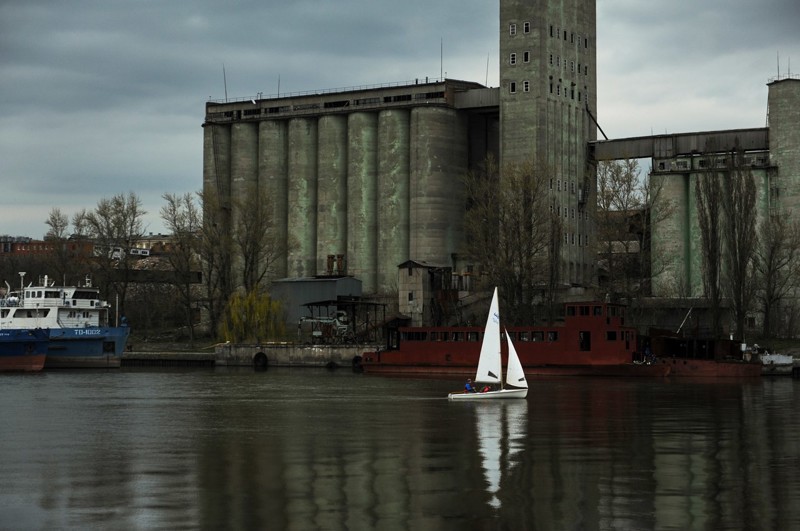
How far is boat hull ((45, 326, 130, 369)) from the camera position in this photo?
341 ft

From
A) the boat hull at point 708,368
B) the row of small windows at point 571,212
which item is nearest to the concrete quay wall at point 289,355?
the row of small windows at point 571,212

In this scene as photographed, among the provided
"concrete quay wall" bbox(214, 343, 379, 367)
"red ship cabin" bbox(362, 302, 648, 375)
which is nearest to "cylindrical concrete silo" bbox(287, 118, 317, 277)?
"concrete quay wall" bbox(214, 343, 379, 367)

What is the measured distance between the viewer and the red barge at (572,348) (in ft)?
299

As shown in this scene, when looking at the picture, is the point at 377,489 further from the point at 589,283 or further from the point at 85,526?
the point at 589,283

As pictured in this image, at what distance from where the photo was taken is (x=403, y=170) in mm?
138750

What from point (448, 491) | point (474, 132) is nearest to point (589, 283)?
point (474, 132)

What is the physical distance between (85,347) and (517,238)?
38857 millimetres

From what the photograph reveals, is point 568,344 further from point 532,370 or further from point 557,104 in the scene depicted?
point 557,104

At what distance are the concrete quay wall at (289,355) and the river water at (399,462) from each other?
43.8m

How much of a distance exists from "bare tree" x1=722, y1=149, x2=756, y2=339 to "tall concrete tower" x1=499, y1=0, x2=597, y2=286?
92.8 ft

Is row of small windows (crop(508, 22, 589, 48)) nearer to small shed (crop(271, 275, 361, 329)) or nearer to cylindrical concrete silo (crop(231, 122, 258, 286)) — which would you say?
small shed (crop(271, 275, 361, 329))

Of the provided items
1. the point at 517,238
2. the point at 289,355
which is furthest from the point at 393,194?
the point at 517,238

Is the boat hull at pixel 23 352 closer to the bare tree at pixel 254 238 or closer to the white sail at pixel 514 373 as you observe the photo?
the bare tree at pixel 254 238

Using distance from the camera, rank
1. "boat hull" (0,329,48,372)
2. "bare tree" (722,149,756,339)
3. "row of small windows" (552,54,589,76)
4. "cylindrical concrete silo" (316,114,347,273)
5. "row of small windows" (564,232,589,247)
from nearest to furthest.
Answer: "bare tree" (722,149,756,339)
"boat hull" (0,329,48,372)
"row of small windows" (552,54,589,76)
"row of small windows" (564,232,589,247)
"cylindrical concrete silo" (316,114,347,273)
